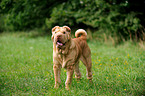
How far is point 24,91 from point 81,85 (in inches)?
56.4

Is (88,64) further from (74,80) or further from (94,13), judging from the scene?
(94,13)

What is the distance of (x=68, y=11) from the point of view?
12.4m

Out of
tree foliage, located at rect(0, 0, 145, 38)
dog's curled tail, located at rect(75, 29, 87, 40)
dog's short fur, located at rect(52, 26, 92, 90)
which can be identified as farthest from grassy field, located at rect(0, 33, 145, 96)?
tree foliage, located at rect(0, 0, 145, 38)

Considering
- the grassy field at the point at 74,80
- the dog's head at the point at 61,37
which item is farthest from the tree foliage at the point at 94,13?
the dog's head at the point at 61,37

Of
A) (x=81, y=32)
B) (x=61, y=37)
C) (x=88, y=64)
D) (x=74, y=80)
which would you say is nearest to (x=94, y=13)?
(x=81, y=32)

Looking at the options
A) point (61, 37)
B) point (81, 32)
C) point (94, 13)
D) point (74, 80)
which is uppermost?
point (94, 13)

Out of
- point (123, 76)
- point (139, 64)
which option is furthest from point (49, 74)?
point (139, 64)

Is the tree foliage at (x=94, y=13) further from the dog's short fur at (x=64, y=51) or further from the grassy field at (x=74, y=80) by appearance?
the dog's short fur at (x=64, y=51)

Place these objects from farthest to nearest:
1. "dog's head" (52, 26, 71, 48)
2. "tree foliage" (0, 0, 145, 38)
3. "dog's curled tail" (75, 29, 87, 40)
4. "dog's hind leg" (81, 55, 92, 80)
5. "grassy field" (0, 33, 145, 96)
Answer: "tree foliage" (0, 0, 145, 38) → "dog's curled tail" (75, 29, 87, 40) → "dog's hind leg" (81, 55, 92, 80) → "grassy field" (0, 33, 145, 96) → "dog's head" (52, 26, 71, 48)

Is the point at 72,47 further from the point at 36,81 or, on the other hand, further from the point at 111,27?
the point at 111,27

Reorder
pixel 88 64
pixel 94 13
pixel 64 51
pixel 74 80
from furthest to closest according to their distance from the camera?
pixel 94 13
pixel 74 80
pixel 88 64
pixel 64 51

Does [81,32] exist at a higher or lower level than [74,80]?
higher

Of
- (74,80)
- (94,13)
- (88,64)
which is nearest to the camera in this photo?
(88,64)

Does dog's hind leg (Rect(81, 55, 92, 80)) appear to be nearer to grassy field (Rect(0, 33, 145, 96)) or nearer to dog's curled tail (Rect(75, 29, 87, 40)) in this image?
grassy field (Rect(0, 33, 145, 96))
